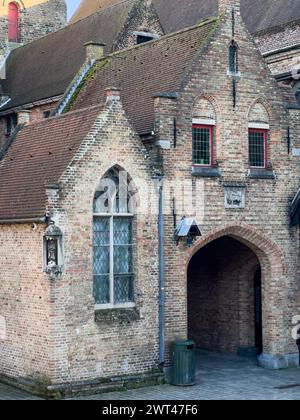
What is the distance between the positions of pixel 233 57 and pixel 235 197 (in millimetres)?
3849

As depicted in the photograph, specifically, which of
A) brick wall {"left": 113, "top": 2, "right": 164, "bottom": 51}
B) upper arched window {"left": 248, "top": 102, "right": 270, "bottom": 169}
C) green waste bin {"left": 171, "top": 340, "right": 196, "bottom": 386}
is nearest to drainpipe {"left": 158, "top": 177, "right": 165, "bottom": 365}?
green waste bin {"left": 171, "top": 340, "right": 196, "bottom": 386}

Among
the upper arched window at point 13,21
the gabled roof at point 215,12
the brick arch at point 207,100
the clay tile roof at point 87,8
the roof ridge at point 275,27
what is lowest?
the brick arch at point 207,100

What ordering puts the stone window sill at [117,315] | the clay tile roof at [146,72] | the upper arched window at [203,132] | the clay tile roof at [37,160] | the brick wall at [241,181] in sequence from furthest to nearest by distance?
the clay tile roof at [146,72] → the upper arched window at [203,132] → the brick wall at [241,181] → the clay tile roof at [37,160] → the stone window sill at [117,315]

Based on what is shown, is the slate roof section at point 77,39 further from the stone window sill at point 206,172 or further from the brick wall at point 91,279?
the brick wall at point 91,279

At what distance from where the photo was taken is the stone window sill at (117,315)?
19938mm

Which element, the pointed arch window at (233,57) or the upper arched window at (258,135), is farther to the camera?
the upper arched window at (258,135)

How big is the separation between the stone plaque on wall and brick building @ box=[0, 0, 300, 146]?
270 inches

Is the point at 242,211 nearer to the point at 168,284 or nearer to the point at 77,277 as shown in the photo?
the point at 168,284

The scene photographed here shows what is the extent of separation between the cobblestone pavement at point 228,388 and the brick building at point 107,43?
1039 cm

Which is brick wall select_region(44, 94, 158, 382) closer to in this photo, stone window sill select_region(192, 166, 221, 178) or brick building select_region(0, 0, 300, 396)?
brick building select_region(0, 0, 300, 396)

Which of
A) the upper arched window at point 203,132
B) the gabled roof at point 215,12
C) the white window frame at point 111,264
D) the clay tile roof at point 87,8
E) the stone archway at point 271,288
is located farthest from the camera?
the clay tile roof at point 87,8

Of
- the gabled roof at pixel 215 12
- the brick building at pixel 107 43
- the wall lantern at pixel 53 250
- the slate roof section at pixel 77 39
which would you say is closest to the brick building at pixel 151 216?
the wall lantern at pixel 53 250

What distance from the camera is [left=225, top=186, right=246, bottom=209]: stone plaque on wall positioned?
2244 cm

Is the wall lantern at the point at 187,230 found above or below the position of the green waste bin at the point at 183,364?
above
